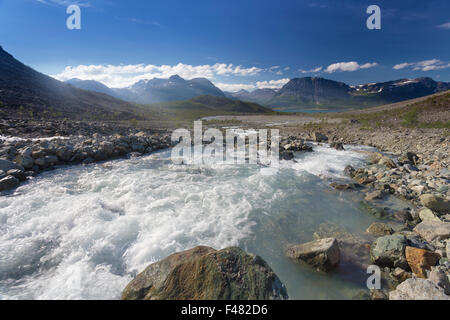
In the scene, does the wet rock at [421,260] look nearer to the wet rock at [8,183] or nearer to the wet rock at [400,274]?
the wet rock at [400,274]

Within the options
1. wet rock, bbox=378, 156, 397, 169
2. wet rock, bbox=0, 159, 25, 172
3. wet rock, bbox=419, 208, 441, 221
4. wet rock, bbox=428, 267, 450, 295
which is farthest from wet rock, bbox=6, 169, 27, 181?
wet rock, bbox=378, 156, 397, 169

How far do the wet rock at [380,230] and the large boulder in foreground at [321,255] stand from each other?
2073mm

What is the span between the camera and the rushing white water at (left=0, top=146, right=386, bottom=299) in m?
→ 3.93

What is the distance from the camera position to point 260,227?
19.5ft

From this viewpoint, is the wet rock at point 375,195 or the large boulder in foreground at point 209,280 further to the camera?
the wet rock at point 375,195

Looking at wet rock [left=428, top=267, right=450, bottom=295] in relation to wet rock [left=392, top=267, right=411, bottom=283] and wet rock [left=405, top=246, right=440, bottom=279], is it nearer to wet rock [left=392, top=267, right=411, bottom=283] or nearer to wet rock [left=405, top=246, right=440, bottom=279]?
wet rock [left=405, top=246, right=440, bottom=279]

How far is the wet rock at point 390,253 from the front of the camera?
3.98m

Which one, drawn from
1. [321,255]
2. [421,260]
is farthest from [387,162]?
[321,255]

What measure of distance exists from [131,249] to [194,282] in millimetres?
2754

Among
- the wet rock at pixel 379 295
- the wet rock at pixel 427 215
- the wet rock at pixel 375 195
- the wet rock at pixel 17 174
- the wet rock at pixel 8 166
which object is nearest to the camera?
the wet rock at pixel 379 295

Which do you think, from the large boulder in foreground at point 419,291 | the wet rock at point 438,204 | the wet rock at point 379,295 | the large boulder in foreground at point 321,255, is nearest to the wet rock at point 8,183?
the large boulder in foreground at point 321,255

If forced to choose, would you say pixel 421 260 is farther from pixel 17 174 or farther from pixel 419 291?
pixel 17 174
